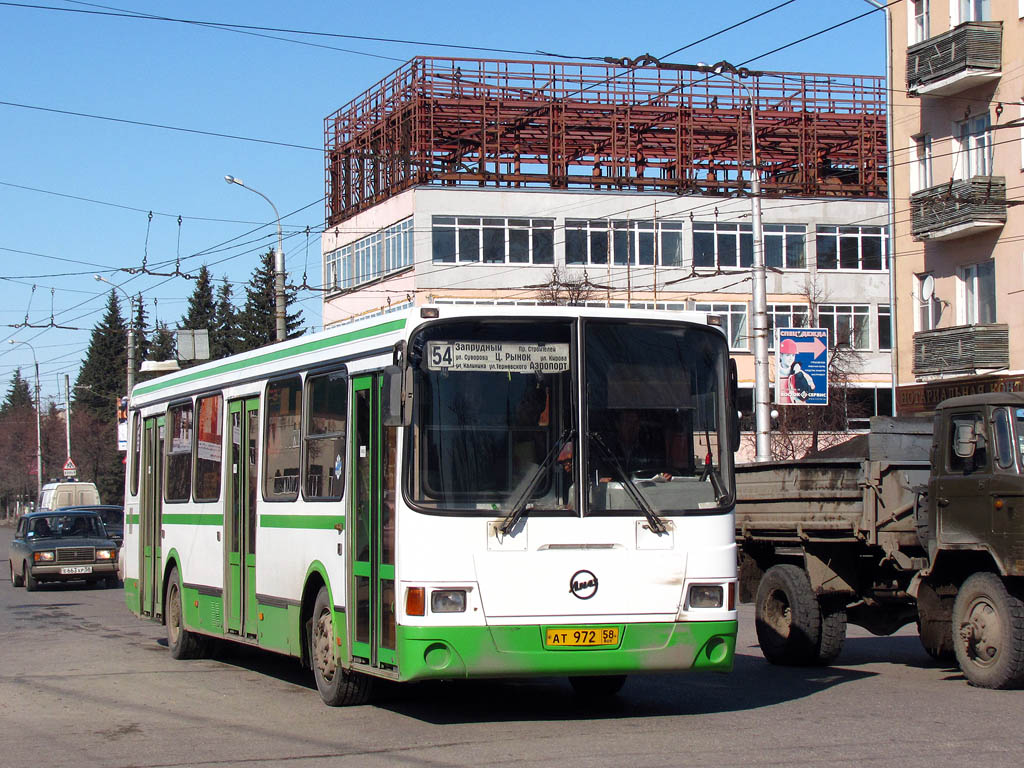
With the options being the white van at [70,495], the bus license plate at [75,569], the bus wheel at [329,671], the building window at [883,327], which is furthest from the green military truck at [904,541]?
the building window at [883,327]

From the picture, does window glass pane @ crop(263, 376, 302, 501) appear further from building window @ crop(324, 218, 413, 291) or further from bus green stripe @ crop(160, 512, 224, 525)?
building window @ crop(324, 218, 413, 291)

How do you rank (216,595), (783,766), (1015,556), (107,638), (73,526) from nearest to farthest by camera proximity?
(783,766) < (1015,556) < (216,595) < (107,638) < (73,526)

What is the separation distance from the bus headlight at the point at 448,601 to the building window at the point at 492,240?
49.6 meters

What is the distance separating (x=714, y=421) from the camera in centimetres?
1021

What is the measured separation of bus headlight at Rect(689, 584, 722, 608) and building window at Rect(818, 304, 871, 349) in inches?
2123

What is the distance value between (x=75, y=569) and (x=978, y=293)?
2239cm

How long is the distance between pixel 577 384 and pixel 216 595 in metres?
5.55

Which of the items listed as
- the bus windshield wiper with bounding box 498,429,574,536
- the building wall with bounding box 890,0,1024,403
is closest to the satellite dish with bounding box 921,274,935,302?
the building wall with bounding box 890,0,1024,403

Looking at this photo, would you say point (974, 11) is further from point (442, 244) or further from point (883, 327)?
point (883, 327)

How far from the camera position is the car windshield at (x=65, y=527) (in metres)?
30.1

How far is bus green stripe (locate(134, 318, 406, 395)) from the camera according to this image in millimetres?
10359

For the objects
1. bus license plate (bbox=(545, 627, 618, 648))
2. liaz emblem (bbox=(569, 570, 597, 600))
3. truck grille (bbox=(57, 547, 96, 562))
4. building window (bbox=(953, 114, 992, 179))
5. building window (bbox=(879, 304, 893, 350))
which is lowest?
truck grille (bbox=(57, 547, 96, 562))

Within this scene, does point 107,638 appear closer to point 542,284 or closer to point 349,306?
point 542,284

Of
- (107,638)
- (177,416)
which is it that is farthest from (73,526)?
(177,416)
